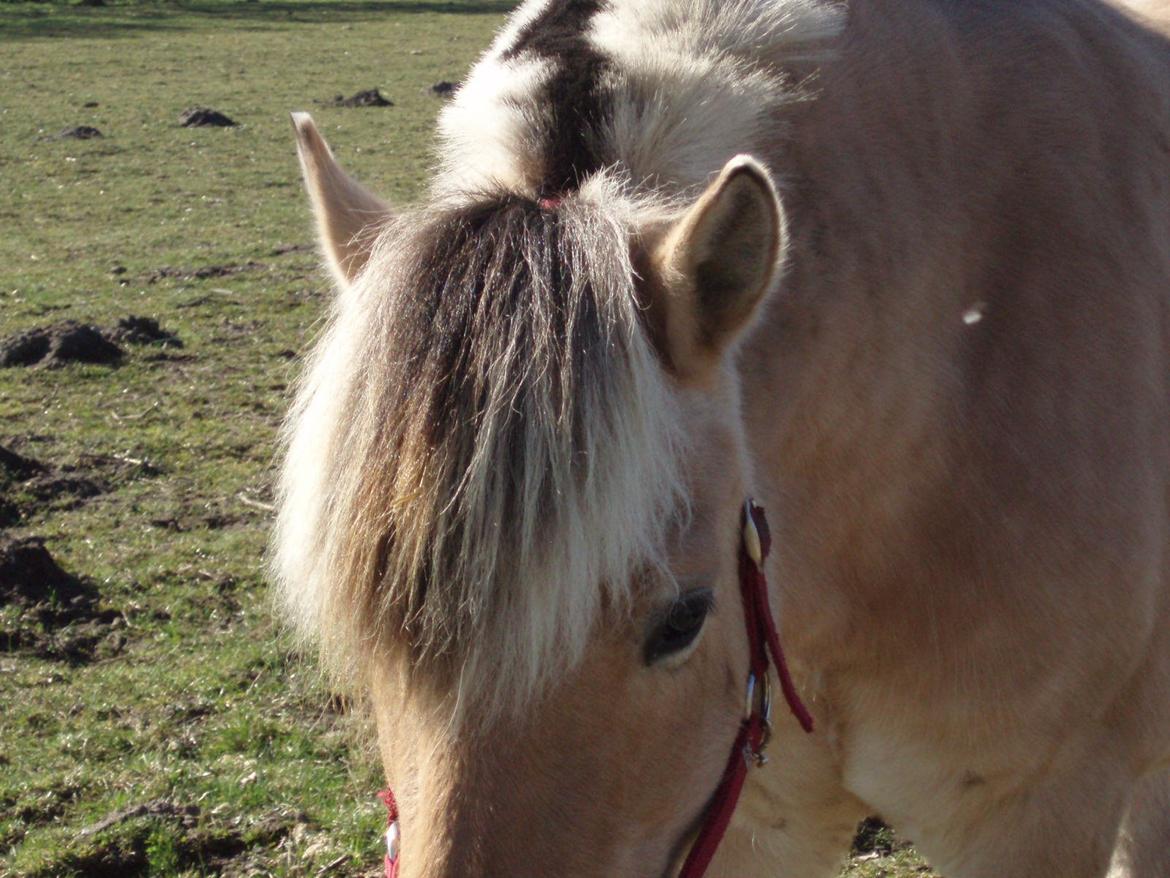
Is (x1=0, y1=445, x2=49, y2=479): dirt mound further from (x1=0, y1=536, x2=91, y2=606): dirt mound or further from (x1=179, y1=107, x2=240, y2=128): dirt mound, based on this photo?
(x1=179, y1=107, x2=240, y2=128): dirt mound

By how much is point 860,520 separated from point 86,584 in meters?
3.29

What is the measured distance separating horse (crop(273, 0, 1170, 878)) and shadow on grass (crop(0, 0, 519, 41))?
24.0 metres

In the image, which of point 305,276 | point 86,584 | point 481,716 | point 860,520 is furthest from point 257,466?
point 481,716

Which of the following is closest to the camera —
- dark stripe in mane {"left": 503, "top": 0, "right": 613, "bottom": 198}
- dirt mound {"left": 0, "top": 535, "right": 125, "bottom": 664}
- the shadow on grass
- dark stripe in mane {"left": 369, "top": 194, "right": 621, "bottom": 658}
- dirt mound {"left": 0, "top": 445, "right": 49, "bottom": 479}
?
dark stripe in mane {"left": 369, "top": 194, "right": 621, "bottom": 658}

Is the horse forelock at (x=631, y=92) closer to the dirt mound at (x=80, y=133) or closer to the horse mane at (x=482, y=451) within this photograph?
the horse mane at (x=482, y=451)

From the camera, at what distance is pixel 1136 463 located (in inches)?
94.5

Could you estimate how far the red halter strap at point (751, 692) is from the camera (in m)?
1.84

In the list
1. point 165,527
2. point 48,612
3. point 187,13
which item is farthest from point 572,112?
point 187,13

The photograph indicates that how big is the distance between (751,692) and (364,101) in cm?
1596

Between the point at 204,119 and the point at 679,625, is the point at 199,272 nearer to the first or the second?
the point at 204,119

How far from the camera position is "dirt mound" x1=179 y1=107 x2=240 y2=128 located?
15.2 metres

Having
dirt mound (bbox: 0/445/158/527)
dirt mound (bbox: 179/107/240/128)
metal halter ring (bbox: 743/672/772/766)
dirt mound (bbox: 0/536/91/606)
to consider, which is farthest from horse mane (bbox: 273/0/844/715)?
dirt mound (bbox: 179/107/240/128)

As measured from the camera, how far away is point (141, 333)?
734cm

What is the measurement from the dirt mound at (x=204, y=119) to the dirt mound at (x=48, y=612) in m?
11.4
